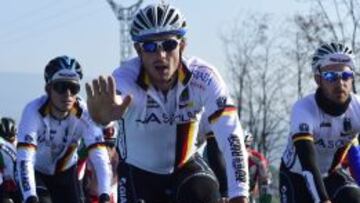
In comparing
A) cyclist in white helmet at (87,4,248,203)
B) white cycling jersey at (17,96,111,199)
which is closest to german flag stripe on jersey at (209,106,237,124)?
cyclist in white helmet at (87,4,248,203)

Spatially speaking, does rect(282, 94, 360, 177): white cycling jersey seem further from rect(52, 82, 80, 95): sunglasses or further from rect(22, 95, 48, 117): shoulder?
rect(22, 95, 48, 117): shoulder

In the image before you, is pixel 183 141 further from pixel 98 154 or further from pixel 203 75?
pixel 98 154

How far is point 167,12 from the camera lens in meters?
6.54

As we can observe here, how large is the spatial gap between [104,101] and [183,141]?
1.63m

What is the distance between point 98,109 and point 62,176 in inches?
180

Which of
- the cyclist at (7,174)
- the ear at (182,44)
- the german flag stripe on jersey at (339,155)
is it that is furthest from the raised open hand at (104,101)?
the cyclist at (7,174)

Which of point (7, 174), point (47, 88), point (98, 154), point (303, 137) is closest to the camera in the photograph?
point (303, 137)

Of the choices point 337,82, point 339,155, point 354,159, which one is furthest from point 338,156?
point 337,82

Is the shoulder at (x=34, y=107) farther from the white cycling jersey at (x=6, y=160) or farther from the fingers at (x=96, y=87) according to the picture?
the fingers at (x=96, y=87)

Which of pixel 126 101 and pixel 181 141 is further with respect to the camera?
pixel 181 141

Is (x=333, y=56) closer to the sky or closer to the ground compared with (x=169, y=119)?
closer to the sky

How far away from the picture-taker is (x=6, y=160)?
13367mm

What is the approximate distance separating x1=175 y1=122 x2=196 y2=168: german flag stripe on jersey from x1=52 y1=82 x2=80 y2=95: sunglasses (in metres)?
2.52

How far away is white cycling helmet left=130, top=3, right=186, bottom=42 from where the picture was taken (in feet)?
21.3
